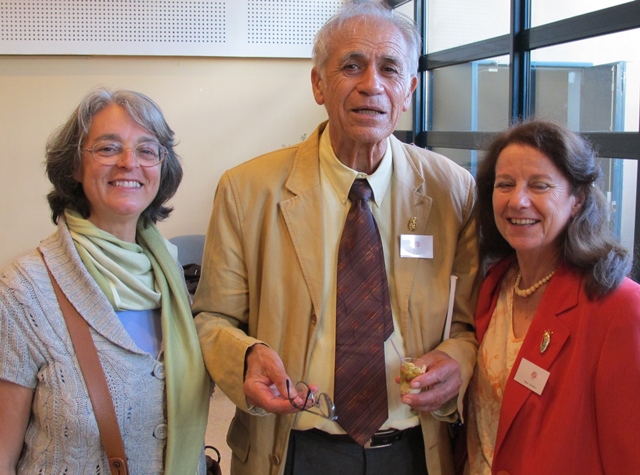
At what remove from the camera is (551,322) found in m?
1.56

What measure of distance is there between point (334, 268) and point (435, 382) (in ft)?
1.41

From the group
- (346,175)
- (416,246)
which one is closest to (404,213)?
(416,246)

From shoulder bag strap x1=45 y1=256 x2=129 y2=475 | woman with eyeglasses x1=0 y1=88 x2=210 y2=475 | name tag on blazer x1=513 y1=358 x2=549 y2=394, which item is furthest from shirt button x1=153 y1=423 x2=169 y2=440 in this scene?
name tag on blazer x1=513 y1=358 x2=549 y2=394

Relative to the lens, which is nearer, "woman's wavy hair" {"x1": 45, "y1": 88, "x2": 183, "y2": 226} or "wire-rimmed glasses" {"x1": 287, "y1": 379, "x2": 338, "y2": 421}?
"wire-rimmed glasses" {"x1": 287, "y1": 379, "x2": 338, "y2": 421}

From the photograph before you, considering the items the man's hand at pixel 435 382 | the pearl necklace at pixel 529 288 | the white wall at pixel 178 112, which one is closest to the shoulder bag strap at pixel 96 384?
the man's hand at pixel 435 382

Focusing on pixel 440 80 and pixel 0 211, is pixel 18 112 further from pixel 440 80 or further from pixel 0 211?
pixel 440 80

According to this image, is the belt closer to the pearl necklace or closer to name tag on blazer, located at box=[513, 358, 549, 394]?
name tag on blazer, located at box=[513, 358, 549, 394]

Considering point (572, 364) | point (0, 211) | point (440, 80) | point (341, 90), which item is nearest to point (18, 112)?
point (0, 211)

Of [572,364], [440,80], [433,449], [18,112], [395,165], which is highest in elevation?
[440,80]

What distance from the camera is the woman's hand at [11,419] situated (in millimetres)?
1441

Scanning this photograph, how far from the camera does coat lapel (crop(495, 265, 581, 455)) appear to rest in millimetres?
1524

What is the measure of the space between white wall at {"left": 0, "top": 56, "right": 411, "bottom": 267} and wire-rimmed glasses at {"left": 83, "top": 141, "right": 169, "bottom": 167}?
396cm

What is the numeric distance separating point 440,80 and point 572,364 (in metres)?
4.59

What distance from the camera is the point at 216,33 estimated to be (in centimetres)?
562
